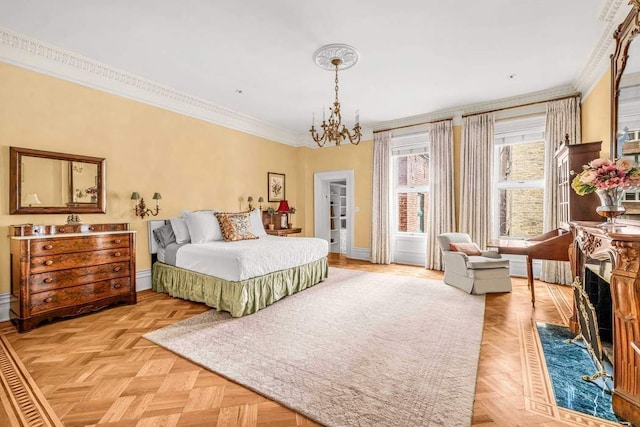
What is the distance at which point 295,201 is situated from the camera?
716 cm

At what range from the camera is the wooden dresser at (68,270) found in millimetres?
2814

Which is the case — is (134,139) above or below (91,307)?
above

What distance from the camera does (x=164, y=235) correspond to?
13.9 ft

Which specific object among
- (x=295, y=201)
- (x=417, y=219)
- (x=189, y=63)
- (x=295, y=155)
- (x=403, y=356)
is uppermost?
(x=189, y=63)

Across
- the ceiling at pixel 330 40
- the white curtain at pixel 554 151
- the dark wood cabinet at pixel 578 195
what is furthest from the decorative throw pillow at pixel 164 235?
the white curtain at pixel 554 151

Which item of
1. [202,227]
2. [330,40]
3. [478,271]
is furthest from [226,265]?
[478,271]

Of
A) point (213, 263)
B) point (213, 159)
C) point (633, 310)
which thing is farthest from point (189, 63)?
point (633, 310)

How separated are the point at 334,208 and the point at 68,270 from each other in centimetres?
586

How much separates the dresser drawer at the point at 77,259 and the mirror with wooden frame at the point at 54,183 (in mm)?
644

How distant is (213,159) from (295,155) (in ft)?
8.03

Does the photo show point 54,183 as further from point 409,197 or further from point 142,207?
point 409,197

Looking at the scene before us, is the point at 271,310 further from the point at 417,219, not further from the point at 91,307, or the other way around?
the point at 417,219

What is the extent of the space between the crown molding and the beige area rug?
3262mm

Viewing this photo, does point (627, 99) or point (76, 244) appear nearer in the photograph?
point (627, 99)
